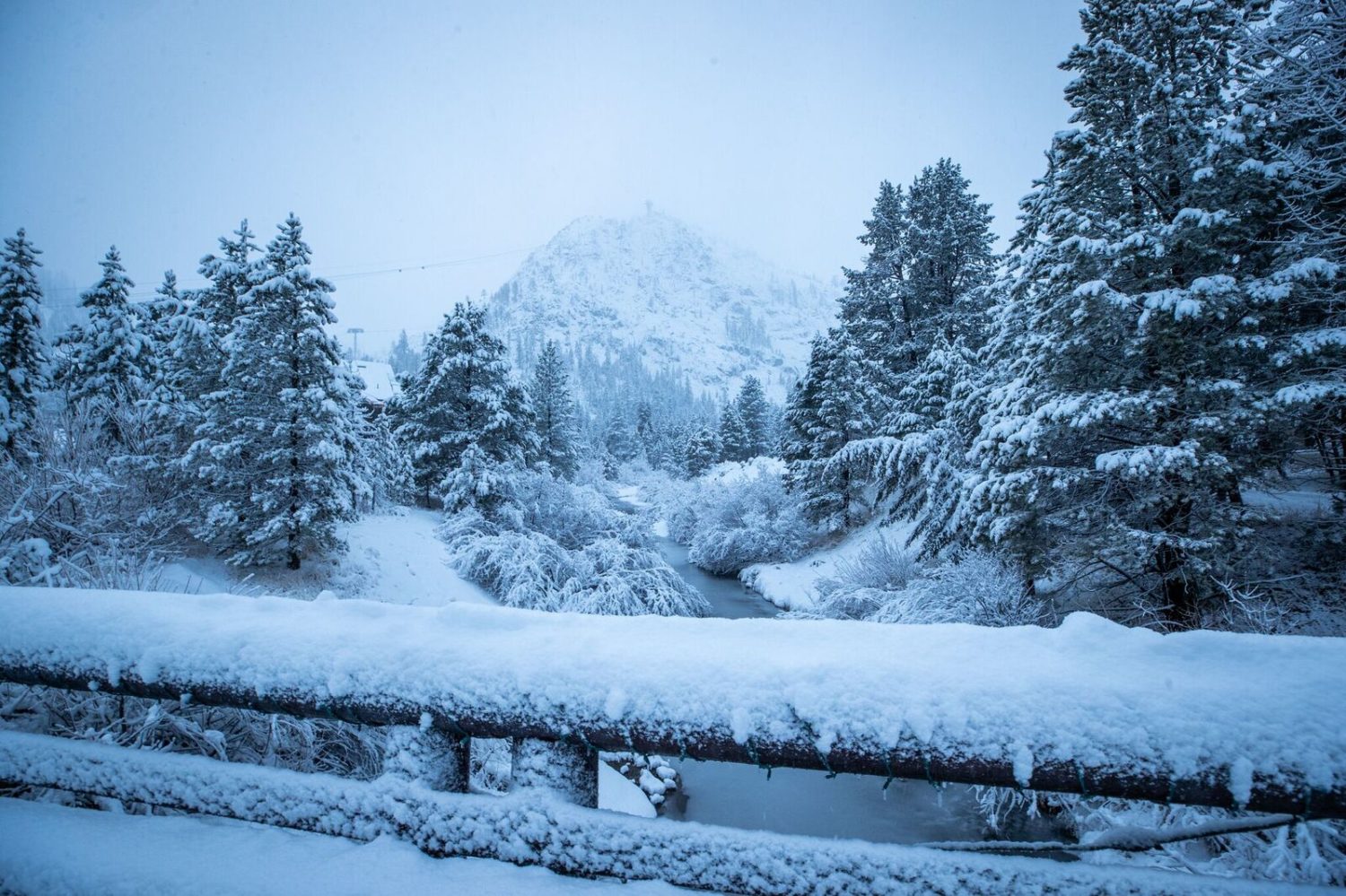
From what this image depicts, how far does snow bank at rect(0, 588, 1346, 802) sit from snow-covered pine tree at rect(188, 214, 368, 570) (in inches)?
516

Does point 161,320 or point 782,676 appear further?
point 161,320

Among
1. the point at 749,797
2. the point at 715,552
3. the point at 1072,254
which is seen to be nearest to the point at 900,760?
the point at 749,797

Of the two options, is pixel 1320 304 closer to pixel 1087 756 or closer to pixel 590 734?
pixel 1087 756

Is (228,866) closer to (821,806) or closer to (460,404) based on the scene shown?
(821,806)

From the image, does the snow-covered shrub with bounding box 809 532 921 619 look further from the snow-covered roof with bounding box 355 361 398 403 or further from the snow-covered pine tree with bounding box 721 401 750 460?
the snow-covered pine tree with bounding box 721 401 750 460

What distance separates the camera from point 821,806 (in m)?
7.05

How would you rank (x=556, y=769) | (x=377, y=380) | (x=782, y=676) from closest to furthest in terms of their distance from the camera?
(x=782, y=676)
(x=556, y=769)
(x=377, y=380)

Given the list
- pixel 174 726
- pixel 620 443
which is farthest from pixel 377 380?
pixel 174 726

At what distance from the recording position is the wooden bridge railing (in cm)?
115

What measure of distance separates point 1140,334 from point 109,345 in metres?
29.1

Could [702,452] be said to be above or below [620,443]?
below

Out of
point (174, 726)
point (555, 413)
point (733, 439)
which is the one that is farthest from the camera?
point (733, 439)

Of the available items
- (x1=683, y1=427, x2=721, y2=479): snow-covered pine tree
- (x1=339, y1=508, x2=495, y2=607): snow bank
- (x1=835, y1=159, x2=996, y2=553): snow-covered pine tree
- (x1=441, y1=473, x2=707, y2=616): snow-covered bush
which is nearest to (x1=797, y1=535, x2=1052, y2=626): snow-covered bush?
(x1=835, y1=159, x2=996, y2=553): snow-covered pine tree

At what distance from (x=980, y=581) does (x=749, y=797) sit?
5070 millimetres
